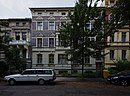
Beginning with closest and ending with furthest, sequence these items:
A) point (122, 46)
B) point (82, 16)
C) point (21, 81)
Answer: point (21, 81) → point (82, 16) → point (122, 46)

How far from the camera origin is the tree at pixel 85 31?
34.3m

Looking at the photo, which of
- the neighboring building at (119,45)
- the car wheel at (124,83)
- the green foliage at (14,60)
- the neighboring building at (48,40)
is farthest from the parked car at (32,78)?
the neighboring building at (119,45)

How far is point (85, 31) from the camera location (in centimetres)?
3453

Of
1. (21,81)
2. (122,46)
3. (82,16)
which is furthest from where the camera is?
(122,46)

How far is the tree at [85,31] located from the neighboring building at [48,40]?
1654 centimetres

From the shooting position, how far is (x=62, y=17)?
52344 mm

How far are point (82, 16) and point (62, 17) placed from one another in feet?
59.8

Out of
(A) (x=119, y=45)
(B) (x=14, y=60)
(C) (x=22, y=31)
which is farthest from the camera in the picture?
(C) (x=22, y=31)

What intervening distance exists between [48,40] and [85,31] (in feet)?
63.3

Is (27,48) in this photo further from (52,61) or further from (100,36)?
(100,36)

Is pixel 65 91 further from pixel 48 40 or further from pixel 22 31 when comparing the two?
pixel 22 31

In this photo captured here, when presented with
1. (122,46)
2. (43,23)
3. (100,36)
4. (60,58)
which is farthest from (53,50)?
(100,36)

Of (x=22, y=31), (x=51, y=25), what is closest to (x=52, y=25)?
(x=51, y=25)

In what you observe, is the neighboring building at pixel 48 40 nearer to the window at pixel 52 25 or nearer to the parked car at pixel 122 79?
the window at pixel 52 25
